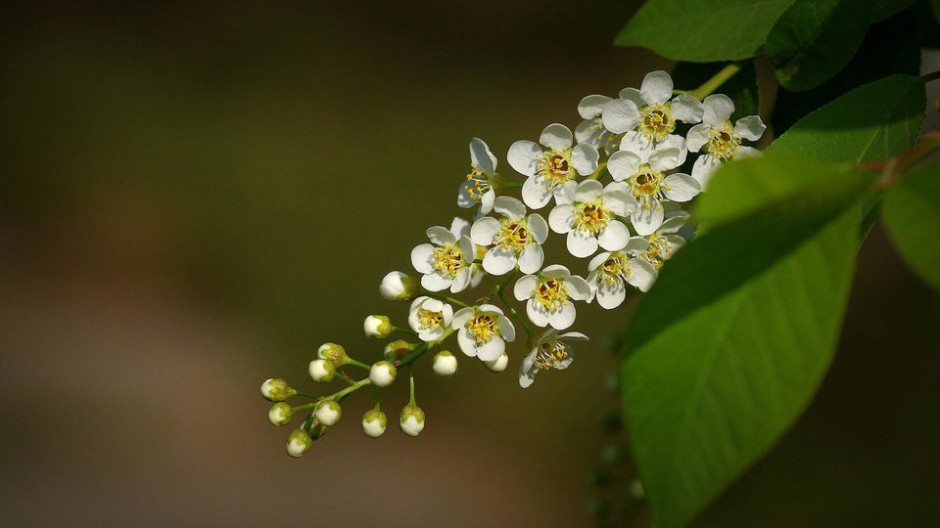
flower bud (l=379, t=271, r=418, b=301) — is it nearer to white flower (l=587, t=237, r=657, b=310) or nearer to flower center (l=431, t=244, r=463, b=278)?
flower center (l=431, t=244, r=463, b=278)

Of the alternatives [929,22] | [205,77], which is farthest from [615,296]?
[205,77]

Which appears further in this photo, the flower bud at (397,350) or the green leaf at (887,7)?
the flower bud at (397,350)

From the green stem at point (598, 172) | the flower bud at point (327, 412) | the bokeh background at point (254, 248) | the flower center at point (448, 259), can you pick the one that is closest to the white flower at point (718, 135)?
the green stem at point (598, 172)

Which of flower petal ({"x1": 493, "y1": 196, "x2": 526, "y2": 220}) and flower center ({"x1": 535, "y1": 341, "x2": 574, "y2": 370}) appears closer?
flower petal ({"x1": 493, "y1": 196, "x2": 526, "y2": 220})

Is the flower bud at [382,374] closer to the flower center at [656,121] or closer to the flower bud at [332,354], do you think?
the flower bud at [332,354]

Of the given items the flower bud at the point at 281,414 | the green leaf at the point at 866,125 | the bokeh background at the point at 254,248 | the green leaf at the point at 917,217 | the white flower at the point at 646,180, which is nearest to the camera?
the green leaf at the point at 917,217

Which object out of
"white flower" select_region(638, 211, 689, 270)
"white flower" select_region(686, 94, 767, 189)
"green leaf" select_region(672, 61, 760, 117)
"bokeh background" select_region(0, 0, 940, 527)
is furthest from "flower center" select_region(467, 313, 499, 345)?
"bokeh background" select_region(0, 0, 940, 527)

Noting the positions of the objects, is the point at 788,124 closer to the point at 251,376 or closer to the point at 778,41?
the point at 778,41
